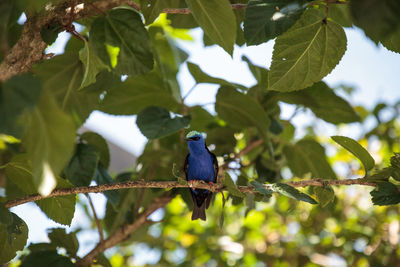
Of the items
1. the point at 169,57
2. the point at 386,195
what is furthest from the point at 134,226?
the point at 386,195

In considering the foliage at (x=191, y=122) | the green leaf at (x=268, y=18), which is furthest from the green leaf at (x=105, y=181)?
the green leaf at (x=268, y=18)

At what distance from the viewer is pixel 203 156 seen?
328 centimetres

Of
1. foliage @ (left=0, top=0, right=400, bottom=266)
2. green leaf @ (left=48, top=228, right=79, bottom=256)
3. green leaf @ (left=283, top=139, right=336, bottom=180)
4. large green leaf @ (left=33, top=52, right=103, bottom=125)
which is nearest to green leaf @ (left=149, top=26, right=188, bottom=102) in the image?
foliage @ (left=0, top=0, right=400, bottom=266)

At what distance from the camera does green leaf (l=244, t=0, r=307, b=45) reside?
1446 mm

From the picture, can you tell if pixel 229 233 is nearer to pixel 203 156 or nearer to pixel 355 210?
pixel 355 210

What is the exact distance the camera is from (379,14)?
38.7 inches

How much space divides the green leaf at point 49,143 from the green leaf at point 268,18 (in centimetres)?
79

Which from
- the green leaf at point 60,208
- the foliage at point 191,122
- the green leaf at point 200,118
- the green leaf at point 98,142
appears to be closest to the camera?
the foliage at point 191,122

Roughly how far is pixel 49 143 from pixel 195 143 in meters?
2.23

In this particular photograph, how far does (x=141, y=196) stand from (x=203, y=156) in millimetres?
759

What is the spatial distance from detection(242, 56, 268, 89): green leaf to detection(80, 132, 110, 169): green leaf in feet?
3.49

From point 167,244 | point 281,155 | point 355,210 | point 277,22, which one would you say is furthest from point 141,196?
point 355,210

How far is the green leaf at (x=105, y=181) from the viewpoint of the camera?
2238mm

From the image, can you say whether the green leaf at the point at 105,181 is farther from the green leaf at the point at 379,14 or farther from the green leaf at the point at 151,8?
the green leaf at the point at 379,14
